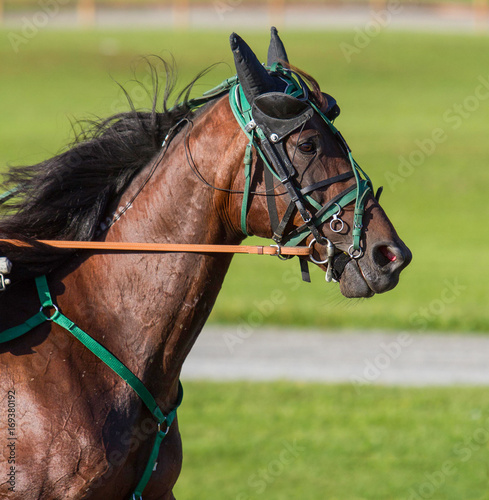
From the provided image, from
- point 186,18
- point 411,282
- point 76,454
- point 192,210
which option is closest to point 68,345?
point 76,454

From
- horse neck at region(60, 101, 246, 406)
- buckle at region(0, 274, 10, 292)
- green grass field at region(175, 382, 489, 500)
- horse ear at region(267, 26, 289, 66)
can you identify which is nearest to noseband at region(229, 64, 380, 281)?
horse neck at region(60, 101, 246, 406)

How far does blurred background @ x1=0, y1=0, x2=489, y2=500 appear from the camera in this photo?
19.5 feet

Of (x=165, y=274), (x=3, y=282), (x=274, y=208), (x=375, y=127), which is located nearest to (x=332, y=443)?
(x=165, y=274)

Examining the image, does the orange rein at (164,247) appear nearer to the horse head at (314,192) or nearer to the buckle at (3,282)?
the horse head at (314,192)

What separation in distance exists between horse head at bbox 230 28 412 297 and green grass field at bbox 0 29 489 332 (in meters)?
0.36

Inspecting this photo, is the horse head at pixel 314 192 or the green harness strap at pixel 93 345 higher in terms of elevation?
the horse head at pixel 314 192

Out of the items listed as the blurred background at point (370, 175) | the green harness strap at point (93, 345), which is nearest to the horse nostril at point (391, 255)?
the blurred background at point (370, 175)

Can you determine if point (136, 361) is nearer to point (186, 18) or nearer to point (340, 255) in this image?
point (340, 255)

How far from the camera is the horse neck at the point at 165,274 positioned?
3021 millimetres

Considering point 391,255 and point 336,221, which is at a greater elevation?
point 336,221

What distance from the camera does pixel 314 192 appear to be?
2898 millimetres

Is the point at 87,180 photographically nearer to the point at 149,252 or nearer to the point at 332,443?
the point at 149,252

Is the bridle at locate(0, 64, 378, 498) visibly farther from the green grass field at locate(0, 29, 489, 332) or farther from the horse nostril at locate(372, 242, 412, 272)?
the green grass field at locate(0, 29, 489, 332)

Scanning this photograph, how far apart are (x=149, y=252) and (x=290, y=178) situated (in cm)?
63
